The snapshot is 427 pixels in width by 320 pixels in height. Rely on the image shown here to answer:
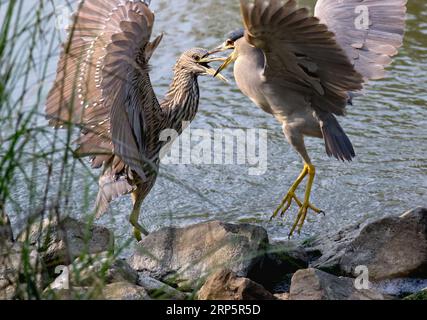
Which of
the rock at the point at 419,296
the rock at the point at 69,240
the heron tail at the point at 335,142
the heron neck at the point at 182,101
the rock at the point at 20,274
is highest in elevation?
the heron neck at the point at 182,101

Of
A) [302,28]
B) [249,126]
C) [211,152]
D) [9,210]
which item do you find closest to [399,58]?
[249,126]

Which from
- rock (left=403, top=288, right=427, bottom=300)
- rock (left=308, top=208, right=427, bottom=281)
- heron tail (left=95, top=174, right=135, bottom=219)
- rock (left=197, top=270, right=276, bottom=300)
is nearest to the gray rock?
rock (left=403, top=288, right=427, bottom=300)

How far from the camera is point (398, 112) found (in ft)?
25.2

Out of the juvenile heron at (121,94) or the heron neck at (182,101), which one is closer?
the juvenile heron at (121,94)

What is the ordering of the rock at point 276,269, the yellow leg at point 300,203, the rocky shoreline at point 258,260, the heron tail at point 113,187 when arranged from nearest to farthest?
the rocky shoreline at point 258,260 → the rock at point 276,269 → the heron tail at point 113,187 → the yellow leg at point 300,203

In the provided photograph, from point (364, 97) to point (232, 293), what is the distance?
421cm

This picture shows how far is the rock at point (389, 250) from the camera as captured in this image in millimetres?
4902

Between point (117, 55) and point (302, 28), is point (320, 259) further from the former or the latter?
point (117, 55)

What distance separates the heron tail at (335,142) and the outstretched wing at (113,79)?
110cm

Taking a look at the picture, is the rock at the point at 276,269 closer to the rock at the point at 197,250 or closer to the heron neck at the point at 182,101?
the rock at the point at 197,250

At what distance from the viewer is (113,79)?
504 cm

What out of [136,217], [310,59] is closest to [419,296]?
[310,59]

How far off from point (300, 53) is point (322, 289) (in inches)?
66.1

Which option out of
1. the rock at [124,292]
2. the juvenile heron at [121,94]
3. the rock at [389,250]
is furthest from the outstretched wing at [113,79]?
the rock at [389,250]
